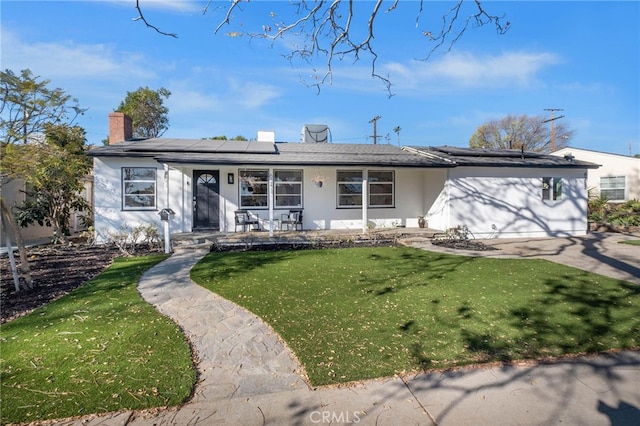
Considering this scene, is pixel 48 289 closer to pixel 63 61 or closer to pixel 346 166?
pixel 63 61

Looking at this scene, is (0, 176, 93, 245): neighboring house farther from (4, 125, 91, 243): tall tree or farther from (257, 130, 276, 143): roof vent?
(257, 130, 276, 143): roof vent

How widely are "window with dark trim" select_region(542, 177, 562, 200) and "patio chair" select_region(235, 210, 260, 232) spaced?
11602mm

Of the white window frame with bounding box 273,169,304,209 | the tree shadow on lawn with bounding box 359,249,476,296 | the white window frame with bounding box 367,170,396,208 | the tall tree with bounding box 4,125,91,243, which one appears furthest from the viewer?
the white window frame with bounding box 367,170,396,208

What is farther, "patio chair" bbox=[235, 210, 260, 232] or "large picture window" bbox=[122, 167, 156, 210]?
"patio chair" bbox=[235, 210, 260, 232]

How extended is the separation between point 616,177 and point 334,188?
1743 cm

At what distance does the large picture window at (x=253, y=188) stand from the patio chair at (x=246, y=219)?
0.38 m

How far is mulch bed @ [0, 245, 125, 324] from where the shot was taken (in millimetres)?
5068

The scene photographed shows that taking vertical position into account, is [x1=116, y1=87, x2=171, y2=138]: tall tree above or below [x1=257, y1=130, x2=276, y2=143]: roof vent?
above

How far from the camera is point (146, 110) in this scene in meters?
28.7

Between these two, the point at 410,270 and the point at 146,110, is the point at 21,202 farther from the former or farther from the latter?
the point at 146,110

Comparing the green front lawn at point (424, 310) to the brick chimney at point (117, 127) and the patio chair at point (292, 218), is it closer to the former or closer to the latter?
the patio chair at point (292, 218)

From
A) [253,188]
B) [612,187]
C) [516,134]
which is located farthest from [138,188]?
[516,134]

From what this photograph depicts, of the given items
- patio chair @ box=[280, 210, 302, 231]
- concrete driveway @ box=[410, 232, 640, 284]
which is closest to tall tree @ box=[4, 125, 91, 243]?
patio chair @ box=[280, 210, 302, 231]

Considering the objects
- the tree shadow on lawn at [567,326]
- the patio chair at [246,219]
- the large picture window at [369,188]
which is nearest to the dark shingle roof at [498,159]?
the large picture window at [369,188]
